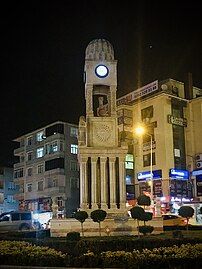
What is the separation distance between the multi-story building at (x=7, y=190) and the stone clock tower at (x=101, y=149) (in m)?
53.5

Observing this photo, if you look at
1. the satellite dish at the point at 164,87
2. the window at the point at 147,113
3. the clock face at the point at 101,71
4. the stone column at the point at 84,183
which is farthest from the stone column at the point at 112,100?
the window at the point at 147,113

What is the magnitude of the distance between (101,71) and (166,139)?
3432cm

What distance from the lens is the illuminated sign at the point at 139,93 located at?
76394mm

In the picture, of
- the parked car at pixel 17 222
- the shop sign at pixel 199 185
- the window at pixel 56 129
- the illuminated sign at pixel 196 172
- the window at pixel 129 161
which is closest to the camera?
the parked car at pixel 17 222

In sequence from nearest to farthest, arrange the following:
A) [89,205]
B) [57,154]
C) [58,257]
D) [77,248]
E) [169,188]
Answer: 1. [58,257]
2. [77,248]
3. [89,205]
4. [169,188]
5. [57,154]

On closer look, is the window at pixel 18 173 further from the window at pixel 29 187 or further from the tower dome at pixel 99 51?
the tower dome at pixel 99 51

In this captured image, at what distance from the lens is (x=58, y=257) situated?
14.9m

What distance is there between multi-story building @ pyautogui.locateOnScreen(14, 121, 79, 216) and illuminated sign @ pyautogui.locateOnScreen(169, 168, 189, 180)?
55.4 ft

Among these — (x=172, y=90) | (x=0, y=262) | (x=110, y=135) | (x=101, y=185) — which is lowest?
(x=0, y=262)

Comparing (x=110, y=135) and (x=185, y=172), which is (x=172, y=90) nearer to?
(x=185, y=172)

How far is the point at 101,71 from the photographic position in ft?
124

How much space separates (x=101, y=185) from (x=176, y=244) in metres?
18.4

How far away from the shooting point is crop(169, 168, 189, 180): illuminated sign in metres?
67.6

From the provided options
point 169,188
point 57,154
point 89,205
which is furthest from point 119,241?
point 57,154
